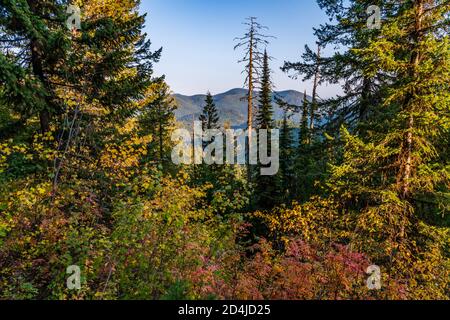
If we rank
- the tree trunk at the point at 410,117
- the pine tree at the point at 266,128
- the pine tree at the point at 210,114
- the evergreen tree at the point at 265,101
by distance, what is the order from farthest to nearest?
1. the pine tree at the point at 210,114
2. the evergreen tree at the point at 265,101
3. the pine tree at the point at 266,128
4. the tree trunk at the point at 410,117

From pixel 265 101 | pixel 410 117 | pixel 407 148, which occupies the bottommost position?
pixel 407 148

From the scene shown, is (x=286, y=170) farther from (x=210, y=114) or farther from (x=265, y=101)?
(x=210, y=114)

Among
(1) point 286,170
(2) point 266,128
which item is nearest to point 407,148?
(1) point 286,170

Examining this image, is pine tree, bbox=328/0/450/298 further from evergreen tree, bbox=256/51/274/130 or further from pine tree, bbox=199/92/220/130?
pine tree, bbox=199/92/220/130

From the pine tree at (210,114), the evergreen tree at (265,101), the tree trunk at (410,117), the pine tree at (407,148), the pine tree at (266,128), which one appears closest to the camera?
the pine tree at (407,148)

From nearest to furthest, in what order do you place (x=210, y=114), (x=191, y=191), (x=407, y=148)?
1. (x=407, y=148)
2. (x=191, y=191)
3. (x=210, y=114)

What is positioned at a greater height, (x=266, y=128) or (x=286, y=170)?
(x=266, y=128)

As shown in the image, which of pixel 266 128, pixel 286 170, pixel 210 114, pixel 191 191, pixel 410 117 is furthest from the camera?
pixel 210 114

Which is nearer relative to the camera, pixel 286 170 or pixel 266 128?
pixel 286 170

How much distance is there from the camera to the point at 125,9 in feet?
53.1

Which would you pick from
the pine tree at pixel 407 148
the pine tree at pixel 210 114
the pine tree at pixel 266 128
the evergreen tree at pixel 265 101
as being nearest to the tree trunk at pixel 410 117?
the pine tree at pixel 407 148

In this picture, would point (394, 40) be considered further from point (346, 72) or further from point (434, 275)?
point (434, 275)

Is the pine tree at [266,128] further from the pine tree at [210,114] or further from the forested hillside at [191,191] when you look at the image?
the pine tree at [210,114]
